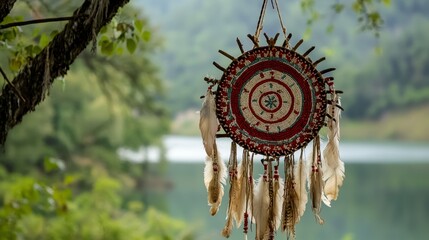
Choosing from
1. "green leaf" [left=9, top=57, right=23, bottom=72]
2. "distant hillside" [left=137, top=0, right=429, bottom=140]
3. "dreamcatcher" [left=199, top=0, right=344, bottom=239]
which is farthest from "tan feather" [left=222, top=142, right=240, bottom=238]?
"distant hillside" [left=137, top=0, right=429, bottom=140]

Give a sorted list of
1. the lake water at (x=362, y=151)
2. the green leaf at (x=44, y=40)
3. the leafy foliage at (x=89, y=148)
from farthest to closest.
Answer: the lake water at (x=362, y=151), the leafy foliage at (x=89, y=148), the green leaf at (x=44, y=40)

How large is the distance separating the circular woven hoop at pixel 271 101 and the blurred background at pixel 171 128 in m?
0.30

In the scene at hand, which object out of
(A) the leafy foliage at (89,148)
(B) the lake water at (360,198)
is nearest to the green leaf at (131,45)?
(A) the leafy foliage at (89,148)

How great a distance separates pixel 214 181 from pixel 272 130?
0.59ft

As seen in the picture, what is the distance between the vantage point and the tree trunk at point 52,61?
59.2 inches

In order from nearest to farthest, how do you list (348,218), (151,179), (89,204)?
1. (89,204)
2. (348,218)
3. (151,179)

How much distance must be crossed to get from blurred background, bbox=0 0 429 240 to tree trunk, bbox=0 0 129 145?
12 centimetres

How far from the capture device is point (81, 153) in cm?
→ 1822

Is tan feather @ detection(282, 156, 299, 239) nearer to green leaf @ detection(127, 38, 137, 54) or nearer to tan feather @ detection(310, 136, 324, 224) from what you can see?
tan feather @ detection(310, 136, 324, 224)

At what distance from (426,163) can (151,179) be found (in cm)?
1069

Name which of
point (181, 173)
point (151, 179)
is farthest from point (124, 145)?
point (181, 173)

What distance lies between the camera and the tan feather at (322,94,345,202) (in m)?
1.74

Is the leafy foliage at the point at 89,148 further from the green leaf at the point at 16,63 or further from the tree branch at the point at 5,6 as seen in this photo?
the tree branch at the point at 5,6

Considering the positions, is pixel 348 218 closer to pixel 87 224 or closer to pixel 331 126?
pixel 87 224
